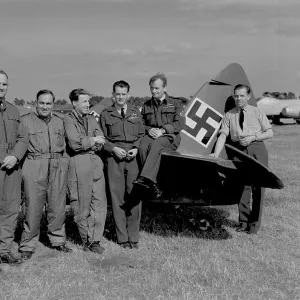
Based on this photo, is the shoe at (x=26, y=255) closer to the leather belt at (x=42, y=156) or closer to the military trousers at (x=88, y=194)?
the military trousers at (x=88, y=194)

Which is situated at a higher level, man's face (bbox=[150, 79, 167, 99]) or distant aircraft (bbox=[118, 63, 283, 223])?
man's face (bbox=[150, 79, 167, 99])

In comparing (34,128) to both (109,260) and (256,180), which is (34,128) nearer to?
(109,260)

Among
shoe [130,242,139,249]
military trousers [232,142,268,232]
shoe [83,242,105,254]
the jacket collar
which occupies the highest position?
the jacket collar

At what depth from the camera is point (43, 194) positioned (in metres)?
4.79

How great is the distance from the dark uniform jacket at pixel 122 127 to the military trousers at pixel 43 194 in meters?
0.59

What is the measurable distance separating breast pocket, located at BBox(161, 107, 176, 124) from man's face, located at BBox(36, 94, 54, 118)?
4.24ft

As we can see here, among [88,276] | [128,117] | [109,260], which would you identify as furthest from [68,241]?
[128,117]

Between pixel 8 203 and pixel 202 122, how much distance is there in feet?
9.48

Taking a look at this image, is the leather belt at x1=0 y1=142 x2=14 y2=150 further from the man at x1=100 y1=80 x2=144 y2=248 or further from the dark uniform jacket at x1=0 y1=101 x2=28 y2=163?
the man at x1=100 y1=80 x2=144 y2=248

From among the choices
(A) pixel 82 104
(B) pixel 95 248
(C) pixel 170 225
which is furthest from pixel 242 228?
(A) pixel 82 104

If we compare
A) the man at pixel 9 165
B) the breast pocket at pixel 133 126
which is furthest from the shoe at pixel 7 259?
the breast pocket at pixel 133 126

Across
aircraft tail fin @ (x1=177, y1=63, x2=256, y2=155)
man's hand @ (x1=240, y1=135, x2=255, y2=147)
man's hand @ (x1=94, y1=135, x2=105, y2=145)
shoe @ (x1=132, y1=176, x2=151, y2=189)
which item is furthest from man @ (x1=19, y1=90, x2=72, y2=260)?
man's hand @ (x1=240, y1=135, x2=255, y2=147)

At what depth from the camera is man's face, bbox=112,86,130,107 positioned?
5117 millimetres

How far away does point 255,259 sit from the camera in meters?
4.85
